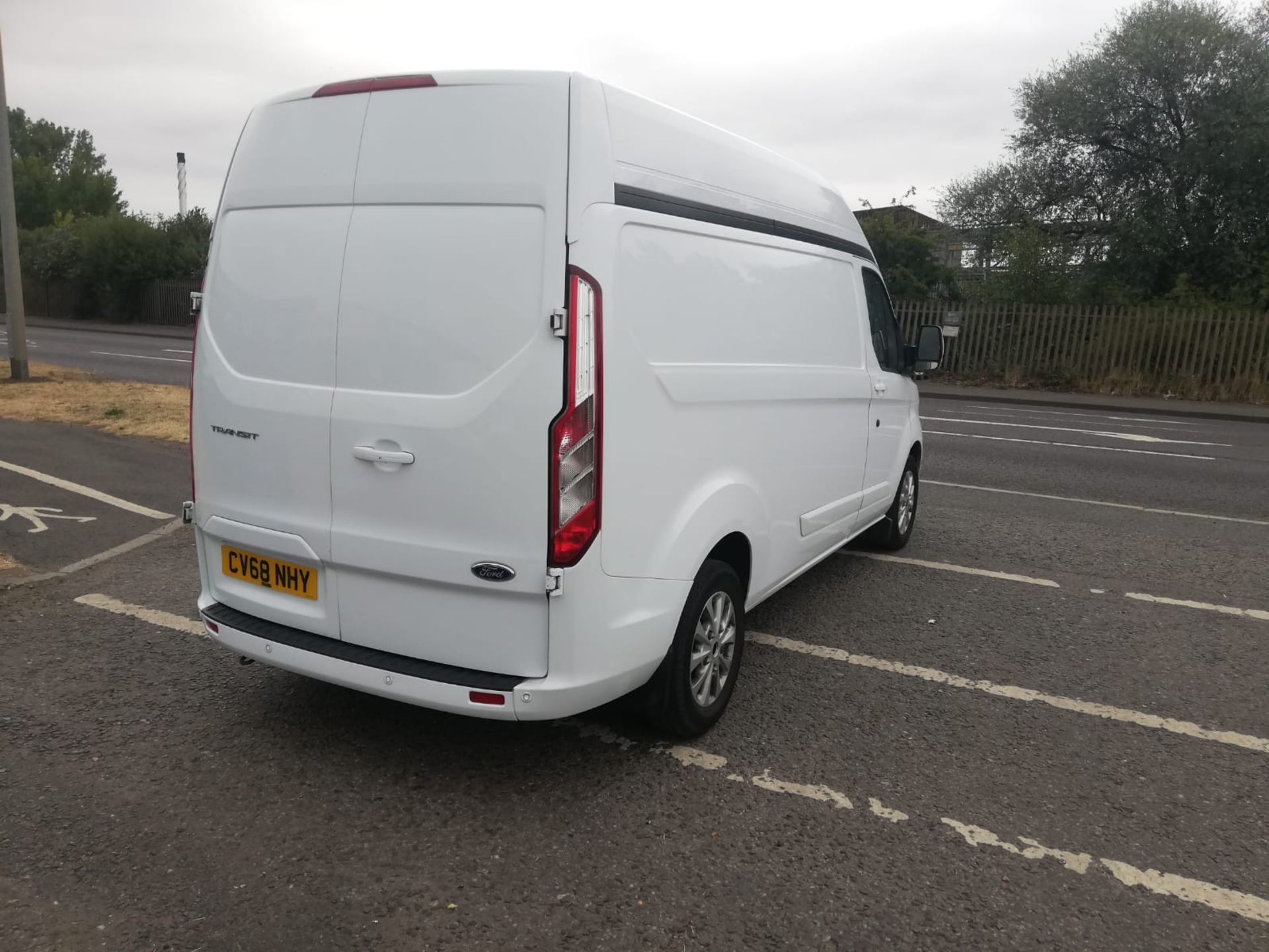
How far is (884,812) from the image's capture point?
3.28m

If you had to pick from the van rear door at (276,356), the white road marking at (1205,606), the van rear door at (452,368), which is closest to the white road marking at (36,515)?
the van rear door at (276,356)

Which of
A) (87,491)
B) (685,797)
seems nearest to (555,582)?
(685,797)

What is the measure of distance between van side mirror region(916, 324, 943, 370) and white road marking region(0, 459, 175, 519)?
16.8 ft

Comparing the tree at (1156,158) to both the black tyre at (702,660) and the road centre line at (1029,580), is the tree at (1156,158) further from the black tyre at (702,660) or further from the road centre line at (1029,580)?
the black tyre at (702,660)

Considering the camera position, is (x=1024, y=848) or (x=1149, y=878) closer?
(x=1149, y=878)

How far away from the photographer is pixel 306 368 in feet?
10.9

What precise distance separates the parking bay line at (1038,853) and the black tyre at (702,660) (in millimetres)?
161

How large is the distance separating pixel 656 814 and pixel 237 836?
130cm

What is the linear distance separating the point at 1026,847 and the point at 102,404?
11991mm

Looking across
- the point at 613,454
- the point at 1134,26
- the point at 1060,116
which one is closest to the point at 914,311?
the point at 1060,116

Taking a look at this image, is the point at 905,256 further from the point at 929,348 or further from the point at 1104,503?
the point at 929,348

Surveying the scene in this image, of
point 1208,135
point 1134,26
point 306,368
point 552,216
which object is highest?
point 1134,26

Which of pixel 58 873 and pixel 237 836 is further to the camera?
pixel 237 836

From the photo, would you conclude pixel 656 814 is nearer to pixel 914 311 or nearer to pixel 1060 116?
pixel 914 311
